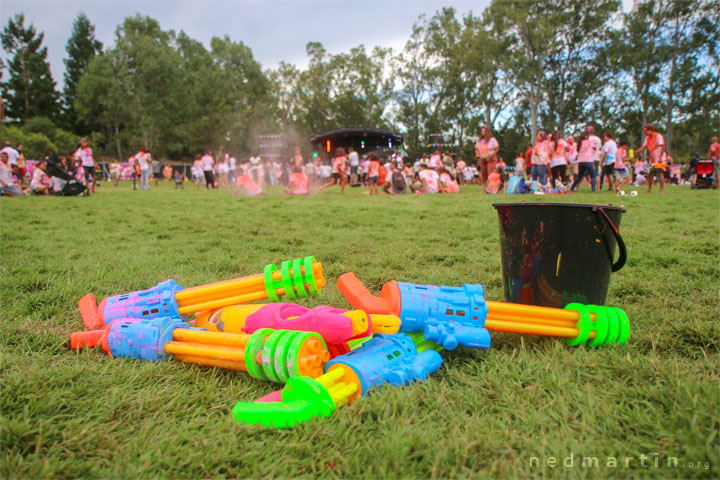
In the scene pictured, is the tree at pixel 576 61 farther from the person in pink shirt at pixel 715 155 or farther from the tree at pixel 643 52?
the person in pink shirt at pixel 715 155

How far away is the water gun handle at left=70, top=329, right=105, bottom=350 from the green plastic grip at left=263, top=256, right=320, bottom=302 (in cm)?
82

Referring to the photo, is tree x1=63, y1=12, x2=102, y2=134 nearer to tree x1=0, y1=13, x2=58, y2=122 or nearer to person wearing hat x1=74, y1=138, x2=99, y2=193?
tree x1=0, y1=13, x2=58, y2=122

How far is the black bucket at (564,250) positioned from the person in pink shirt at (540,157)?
10.9 m

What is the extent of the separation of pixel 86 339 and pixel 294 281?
1048mm

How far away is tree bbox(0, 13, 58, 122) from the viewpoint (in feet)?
153

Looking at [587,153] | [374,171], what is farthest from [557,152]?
[374,171]

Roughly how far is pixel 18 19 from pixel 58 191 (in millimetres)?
54666

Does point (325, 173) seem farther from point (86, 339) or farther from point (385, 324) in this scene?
point (385, 324)

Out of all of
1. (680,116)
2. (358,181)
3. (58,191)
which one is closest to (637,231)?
(58,191)

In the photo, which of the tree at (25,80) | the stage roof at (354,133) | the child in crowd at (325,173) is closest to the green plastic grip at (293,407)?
the child in crowd at (325,173)

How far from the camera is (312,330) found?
66.2 inches

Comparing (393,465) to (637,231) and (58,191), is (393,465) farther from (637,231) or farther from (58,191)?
(58,191)

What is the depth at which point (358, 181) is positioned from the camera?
2497cm

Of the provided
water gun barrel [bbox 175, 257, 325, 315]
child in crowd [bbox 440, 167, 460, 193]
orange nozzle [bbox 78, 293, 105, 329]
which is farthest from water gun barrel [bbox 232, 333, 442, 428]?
child in crowd [bbox 440, 167, 460, 193]
